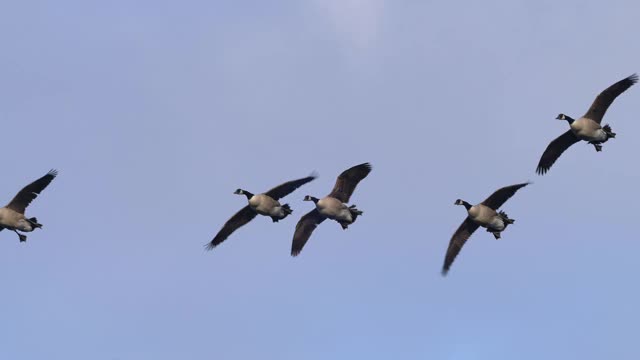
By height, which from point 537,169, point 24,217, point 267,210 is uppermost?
point 537,169

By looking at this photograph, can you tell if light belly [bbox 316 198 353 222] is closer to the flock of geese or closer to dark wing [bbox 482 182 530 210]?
the flock of geese

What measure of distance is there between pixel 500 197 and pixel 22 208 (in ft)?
63.0

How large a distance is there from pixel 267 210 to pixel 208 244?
142 inches

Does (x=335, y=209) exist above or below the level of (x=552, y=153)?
below

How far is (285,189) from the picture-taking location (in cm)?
6962

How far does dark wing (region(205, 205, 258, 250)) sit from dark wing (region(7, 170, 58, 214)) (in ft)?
25.4

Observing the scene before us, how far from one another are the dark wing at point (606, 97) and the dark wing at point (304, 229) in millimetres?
12128

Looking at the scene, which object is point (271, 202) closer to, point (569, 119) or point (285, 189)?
point (285, 189)

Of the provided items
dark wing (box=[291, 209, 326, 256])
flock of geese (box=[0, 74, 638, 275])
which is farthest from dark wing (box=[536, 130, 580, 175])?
dark wing (box=[291, 209, 326, 256])

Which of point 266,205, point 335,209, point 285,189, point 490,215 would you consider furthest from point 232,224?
point 490,215

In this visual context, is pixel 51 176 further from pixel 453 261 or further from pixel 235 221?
pixel 453 261

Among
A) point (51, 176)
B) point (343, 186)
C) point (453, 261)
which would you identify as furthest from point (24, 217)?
point (453, 261)

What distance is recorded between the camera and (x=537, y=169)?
70.5 meters

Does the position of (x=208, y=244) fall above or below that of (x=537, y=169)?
below
